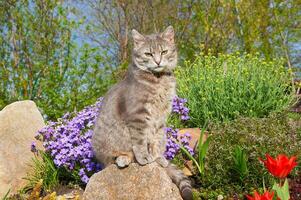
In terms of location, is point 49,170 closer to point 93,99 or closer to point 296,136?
point 93,99

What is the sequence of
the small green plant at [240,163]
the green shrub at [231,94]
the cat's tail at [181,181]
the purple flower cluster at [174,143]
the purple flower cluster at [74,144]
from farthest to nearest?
the green shrub at [231,94]
the purple flower cluster at [174,143]
the purple flower cluster at [74,144]
the small green plant at [240,163]
the cat's tail at [181,181]

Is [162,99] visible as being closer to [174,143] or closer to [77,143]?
[174,143]

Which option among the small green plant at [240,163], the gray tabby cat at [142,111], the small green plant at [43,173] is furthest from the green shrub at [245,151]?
the small green plant at [43,173]

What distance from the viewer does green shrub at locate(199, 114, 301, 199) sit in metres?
4.93

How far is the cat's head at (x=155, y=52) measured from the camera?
4.52 m

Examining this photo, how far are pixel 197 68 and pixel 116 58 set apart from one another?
24.8ft

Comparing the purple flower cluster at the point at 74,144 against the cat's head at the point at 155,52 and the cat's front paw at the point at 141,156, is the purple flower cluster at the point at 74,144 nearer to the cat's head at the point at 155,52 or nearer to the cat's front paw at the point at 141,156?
the cat's front paw at the point at 141,156

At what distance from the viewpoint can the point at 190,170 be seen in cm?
574

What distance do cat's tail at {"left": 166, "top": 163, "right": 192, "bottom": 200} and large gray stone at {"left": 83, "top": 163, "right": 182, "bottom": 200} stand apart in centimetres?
7

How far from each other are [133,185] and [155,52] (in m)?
1.36

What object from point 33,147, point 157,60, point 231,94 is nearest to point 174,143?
point 157,60

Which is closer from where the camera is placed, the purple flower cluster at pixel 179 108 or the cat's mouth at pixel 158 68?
the cat's mouth at pixel 158 68

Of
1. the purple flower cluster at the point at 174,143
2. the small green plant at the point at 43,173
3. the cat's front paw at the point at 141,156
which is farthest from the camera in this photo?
the small green plant at the point at 43,173

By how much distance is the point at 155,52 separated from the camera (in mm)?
4516
